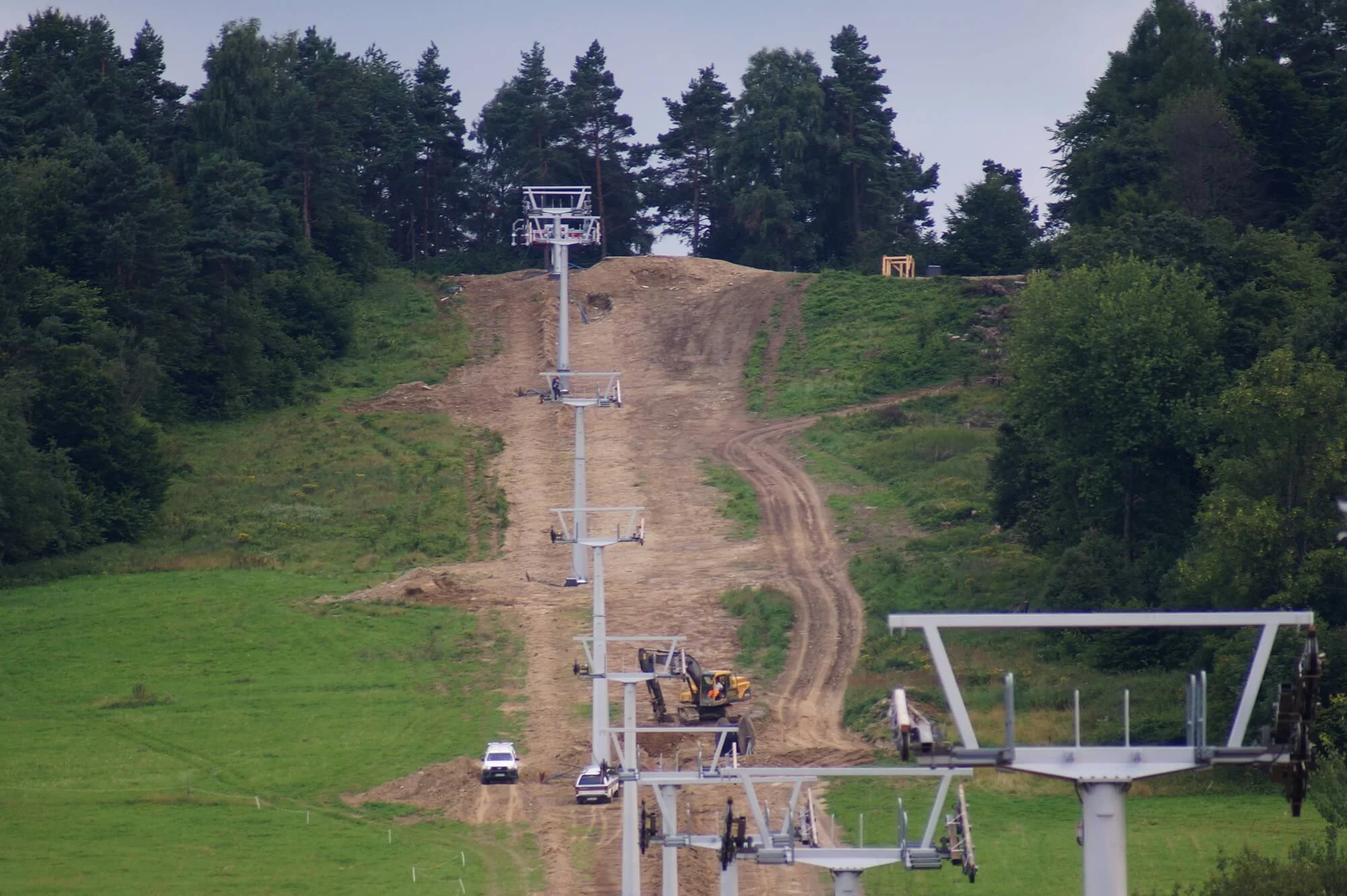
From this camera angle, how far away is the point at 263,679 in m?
51.0

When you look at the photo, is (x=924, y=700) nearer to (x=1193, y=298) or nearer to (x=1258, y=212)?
(x=1193, y=298)

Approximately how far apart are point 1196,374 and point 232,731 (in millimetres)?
29795

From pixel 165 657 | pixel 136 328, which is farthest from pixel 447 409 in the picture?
pixel 165 657

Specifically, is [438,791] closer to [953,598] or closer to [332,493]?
[953,598]

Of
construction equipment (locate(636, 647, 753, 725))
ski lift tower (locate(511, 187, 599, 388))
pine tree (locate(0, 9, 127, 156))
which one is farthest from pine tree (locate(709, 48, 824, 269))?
ski lift tower (locate(511, 187, 599, 388))

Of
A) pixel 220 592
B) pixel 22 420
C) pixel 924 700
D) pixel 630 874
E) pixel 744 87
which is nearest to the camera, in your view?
pixel 630 874

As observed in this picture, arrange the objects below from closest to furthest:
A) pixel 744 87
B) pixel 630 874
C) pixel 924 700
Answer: pixel 630 874, pixel 924 700, pixel 744 87

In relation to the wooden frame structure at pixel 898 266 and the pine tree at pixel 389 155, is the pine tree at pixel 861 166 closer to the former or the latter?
the wooden frame structure at pixel 898 266

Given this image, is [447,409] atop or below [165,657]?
atop

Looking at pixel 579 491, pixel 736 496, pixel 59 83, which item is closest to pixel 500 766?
pixel 579 491

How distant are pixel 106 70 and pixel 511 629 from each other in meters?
53.3

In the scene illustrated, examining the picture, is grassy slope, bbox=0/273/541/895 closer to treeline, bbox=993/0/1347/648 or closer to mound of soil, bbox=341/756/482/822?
mound of soil, bbox=341/756/482/822

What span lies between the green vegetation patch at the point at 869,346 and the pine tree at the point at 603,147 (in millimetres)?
14563

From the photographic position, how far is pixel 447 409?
80.8 m
